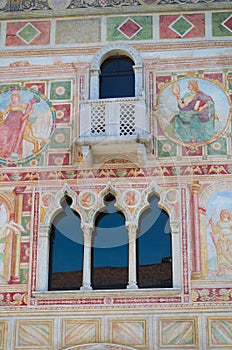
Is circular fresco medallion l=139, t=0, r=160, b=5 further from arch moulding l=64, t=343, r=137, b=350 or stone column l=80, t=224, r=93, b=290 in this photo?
arch moulding l=64, t=343, r=137, b=350

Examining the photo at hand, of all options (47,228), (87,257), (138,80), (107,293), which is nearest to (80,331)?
(107,293)

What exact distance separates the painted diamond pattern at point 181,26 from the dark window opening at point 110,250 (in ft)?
11.5

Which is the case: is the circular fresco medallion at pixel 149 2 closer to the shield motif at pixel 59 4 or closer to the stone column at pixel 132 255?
the shield motif at pixel 59 4

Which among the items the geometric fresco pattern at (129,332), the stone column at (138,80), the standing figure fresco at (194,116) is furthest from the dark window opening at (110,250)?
the stone column at (138,80)

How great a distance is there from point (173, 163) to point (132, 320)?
2906mm

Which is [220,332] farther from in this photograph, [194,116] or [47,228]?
[194,116]

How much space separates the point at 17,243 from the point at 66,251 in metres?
0.87

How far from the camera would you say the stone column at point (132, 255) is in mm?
13547

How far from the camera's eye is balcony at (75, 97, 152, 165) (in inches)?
558

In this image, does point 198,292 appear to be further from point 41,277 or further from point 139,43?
point 139,43

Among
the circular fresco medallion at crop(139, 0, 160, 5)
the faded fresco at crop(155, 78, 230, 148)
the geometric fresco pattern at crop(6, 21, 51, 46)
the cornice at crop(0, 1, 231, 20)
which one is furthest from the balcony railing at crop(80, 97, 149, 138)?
the circular fresco medallion at crop(139, 0, 160, 5)

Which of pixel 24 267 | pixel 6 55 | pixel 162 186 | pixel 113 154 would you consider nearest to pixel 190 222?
pixel 162 186

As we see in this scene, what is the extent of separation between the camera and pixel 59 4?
15898 mm

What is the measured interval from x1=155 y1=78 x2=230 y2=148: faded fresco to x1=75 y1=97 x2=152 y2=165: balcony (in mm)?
476
